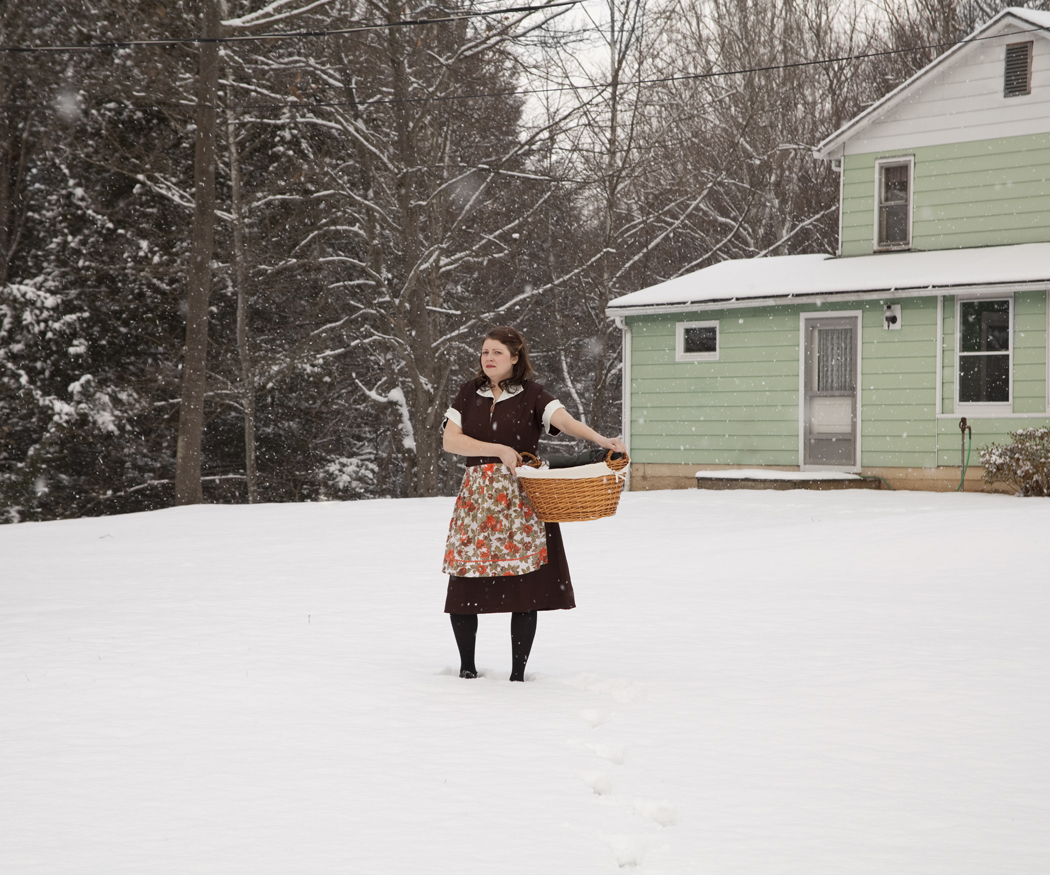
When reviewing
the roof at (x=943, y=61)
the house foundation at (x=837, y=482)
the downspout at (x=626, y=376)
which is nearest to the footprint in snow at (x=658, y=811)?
the house foundation at (x=837, y=482)

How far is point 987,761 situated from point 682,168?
985 inches

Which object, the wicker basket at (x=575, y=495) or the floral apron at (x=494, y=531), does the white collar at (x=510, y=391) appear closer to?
the floral apron at (x=494, y=531)

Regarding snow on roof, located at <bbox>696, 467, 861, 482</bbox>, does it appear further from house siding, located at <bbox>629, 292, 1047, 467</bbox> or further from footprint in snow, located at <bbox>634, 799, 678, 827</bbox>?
footprint in snow, located at <bbox>634, 799, 678, 827</bbox>

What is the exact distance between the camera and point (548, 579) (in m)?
5.58

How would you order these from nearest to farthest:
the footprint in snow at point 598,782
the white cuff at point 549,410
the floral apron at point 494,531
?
1. the footprint in snow at point 598,782
2. the floral apron at point 494,531
3. the white cuff at point 549,410

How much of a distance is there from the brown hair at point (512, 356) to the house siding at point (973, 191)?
13554 millimetres

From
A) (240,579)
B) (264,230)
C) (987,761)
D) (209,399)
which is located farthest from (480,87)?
(987,761)

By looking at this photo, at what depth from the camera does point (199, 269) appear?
58.0 ft

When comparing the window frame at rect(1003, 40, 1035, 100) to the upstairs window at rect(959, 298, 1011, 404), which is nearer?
the upstairs window at rect(959, 298, 1011, 404)

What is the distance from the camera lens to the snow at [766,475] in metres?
16.3

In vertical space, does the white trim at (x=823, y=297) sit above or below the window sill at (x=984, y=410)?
above

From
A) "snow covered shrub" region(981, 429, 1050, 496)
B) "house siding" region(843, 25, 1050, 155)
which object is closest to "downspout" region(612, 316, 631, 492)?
"house siding" region(843, 25, 1050, 155)

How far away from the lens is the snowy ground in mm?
3533

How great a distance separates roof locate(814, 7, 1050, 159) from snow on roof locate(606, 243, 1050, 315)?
1.97 m
